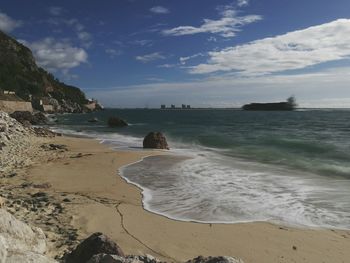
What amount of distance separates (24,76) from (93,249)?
124664 mm

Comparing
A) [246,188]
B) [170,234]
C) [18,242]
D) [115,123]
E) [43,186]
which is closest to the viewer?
[18,242]

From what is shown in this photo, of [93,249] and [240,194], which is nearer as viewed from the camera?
[93,249]

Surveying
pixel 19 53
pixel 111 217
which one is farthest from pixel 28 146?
pixel 19 53

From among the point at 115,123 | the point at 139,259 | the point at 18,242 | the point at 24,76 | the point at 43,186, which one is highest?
the point at 24,76

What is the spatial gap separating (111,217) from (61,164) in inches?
354

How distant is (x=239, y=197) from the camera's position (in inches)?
492

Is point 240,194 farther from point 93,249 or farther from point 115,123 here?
point 115,123

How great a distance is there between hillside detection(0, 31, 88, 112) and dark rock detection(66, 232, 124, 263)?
102622 millimetres

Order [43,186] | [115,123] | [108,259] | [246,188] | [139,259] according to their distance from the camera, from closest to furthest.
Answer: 1. [108,259]
2. [139,259]
3. [43,186]
4. [246,188]
5. [115,123]

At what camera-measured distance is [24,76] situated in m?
121

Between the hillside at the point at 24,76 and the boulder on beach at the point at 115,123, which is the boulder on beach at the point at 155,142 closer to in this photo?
the boulder on beach at the point at 115,123

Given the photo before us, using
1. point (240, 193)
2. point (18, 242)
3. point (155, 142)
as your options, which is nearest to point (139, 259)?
point (18, 242)

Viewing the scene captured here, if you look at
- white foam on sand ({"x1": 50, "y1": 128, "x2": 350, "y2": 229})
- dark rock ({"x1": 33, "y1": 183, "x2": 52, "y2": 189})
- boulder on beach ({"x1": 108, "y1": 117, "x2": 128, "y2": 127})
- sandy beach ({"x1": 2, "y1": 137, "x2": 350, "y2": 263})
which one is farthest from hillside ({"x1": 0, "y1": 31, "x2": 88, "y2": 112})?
sandy beach ({"x1": 2, "y1": 137, "x2": 350, "y2": 263})

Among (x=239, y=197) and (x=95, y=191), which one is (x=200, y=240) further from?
(x=95, y=191)
